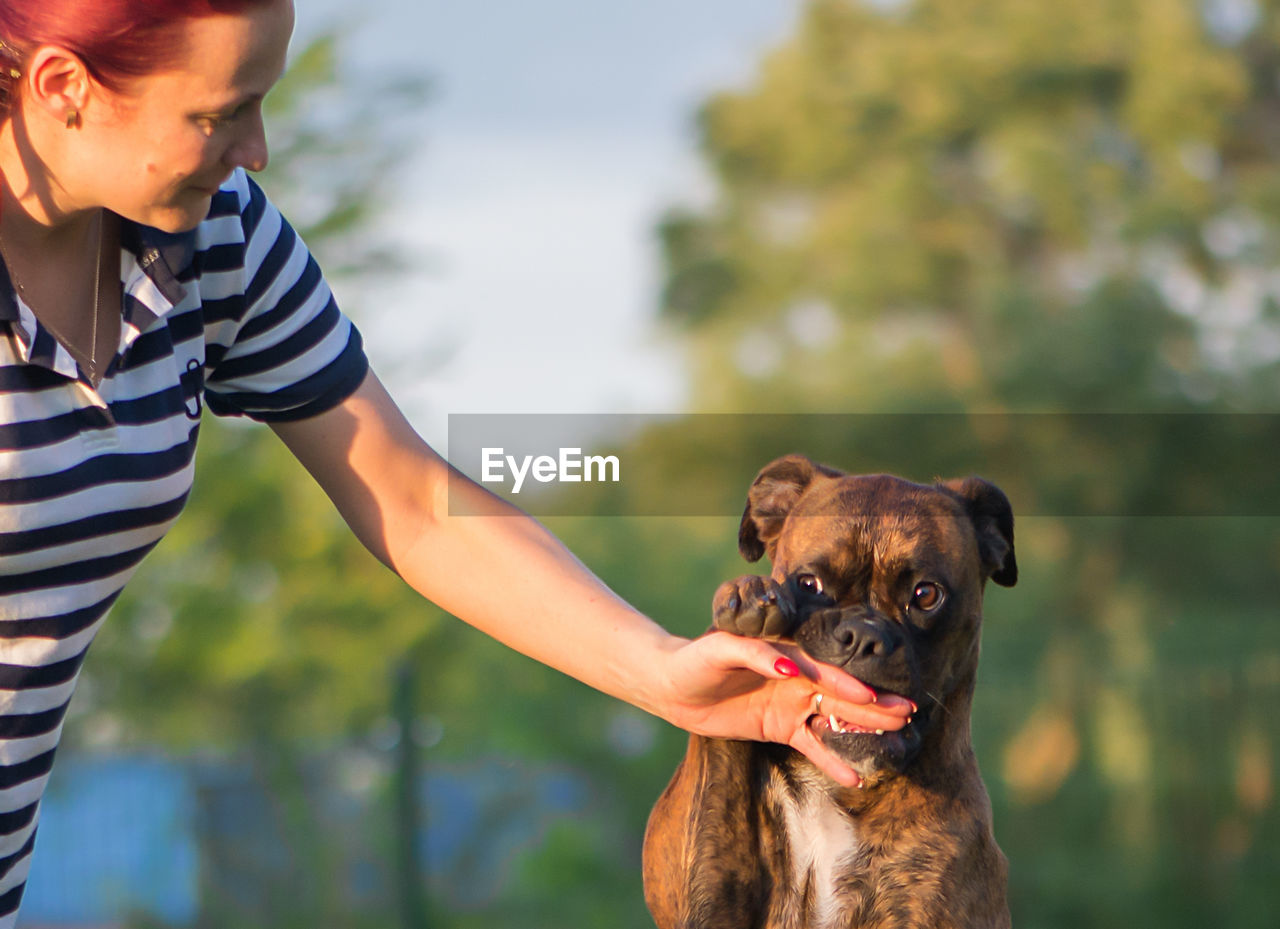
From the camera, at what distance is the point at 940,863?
2.51 metres

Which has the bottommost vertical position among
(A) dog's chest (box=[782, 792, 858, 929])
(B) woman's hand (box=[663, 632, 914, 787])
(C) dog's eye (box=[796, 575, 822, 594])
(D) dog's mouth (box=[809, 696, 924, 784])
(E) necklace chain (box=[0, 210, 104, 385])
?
(A) dog's chest (box=[782, 792, 858, 929])

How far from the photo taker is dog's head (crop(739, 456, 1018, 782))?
7.99 ft

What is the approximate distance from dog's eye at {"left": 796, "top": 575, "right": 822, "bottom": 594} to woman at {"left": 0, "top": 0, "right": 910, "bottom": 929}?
42 centimetres

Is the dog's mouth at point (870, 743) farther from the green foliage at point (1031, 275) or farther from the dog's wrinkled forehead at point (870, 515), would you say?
the green foliage at point (1031, 275)

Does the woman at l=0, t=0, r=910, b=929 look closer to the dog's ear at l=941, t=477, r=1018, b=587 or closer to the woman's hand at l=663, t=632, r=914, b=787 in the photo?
the woman's hand at l=663, t=632, r=914, b=787

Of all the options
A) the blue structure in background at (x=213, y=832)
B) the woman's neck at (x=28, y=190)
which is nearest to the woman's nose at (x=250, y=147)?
the woman's neck at (x=28, y=190)

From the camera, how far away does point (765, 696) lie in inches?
93.3

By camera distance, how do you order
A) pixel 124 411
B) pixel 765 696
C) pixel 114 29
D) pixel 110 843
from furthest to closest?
pixel 110 843
pixel 765 696
pixel 124 411
pixel 114 29

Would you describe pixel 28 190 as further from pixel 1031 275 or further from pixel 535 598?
pixel 1031 275

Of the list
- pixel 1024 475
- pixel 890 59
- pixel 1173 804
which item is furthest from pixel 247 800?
pixel 890 59

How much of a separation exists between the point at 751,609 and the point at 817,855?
0.67 metres

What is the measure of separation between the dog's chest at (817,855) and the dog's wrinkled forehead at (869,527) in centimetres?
47

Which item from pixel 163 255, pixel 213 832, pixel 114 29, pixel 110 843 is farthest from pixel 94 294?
pixel 110 843

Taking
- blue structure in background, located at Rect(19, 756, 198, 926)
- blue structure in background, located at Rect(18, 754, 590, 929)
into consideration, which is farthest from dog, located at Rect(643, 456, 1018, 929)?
blue structure in background, located at Rect(19, 756, 198, 926)
